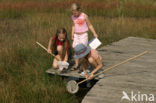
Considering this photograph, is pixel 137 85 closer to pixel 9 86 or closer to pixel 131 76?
pixel 131 76

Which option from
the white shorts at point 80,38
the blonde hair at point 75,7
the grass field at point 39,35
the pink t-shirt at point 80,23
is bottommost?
the grass field at point 39,35

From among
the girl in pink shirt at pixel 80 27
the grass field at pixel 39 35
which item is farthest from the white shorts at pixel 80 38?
the grass field at pixel 39 35

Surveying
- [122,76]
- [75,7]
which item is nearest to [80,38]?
[75,7]

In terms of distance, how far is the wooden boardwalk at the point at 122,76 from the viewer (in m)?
4.20

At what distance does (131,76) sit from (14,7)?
961 cm

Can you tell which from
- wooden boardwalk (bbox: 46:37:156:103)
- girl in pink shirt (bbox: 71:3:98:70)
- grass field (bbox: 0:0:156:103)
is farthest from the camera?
girl in pink shirt (bbox: 71:3:98:70)

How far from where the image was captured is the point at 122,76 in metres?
4.99

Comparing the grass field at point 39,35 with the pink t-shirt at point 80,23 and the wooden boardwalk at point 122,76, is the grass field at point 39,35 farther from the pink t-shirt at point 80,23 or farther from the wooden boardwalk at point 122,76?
the pink t-shirt at point 80,23

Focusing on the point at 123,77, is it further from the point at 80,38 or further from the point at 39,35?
the point at 39,35

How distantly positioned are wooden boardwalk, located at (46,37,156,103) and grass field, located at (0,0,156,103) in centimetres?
43

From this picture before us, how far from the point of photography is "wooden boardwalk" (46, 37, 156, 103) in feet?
13.8

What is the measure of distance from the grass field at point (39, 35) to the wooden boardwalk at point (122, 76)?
425 mm

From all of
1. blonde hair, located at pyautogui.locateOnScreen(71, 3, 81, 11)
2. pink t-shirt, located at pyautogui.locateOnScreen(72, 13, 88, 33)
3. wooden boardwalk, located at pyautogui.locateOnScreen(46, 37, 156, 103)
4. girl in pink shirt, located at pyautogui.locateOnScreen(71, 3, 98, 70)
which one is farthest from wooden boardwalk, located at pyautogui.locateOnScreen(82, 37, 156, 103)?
blonde hair, located at pyautogui.locateOnScreen(71, 3, 81, 11)

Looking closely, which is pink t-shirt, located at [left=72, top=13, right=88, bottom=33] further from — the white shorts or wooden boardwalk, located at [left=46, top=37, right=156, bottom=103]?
wooden boardwalk, located at [left=46, top=37, right=156, bottom=103]
